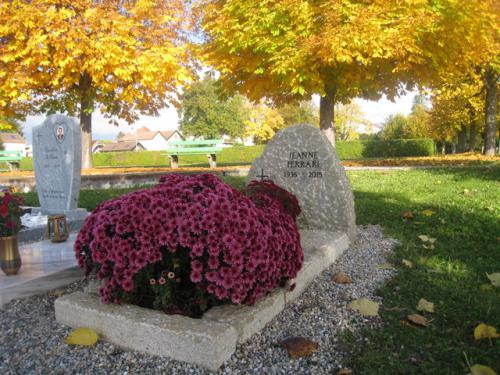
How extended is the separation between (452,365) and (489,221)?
3.19 meters

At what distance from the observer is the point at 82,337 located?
86.6 inches

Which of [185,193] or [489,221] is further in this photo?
[489,221]

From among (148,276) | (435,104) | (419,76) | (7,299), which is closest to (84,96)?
(419,76)

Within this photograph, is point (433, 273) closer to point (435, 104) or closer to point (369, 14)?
point (369, 14)

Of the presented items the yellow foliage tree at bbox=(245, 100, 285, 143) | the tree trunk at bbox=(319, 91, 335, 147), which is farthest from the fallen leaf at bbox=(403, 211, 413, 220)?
the yellow foliage tree at bbox=(245, 100, 285, 143)

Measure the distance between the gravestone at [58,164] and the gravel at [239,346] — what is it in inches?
106

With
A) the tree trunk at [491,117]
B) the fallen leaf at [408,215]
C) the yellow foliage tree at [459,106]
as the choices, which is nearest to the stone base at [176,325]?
the fallen leaf at [408,215]

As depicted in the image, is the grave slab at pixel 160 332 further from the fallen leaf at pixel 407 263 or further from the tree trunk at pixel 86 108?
the tree trunk at pixel 86 108

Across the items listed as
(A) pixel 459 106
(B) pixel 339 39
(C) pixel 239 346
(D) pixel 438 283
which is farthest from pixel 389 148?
(C) pixel 239 346

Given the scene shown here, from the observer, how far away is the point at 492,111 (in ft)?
53.9

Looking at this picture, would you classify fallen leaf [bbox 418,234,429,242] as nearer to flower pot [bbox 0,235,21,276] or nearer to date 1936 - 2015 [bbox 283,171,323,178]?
date 1936 - 2015 [bbox 283,171,323,178]

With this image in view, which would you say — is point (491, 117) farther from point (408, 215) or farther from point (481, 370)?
point (481, 370)

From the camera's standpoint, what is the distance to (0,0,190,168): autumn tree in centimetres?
1107

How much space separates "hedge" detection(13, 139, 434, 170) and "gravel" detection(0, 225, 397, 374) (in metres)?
24.6
